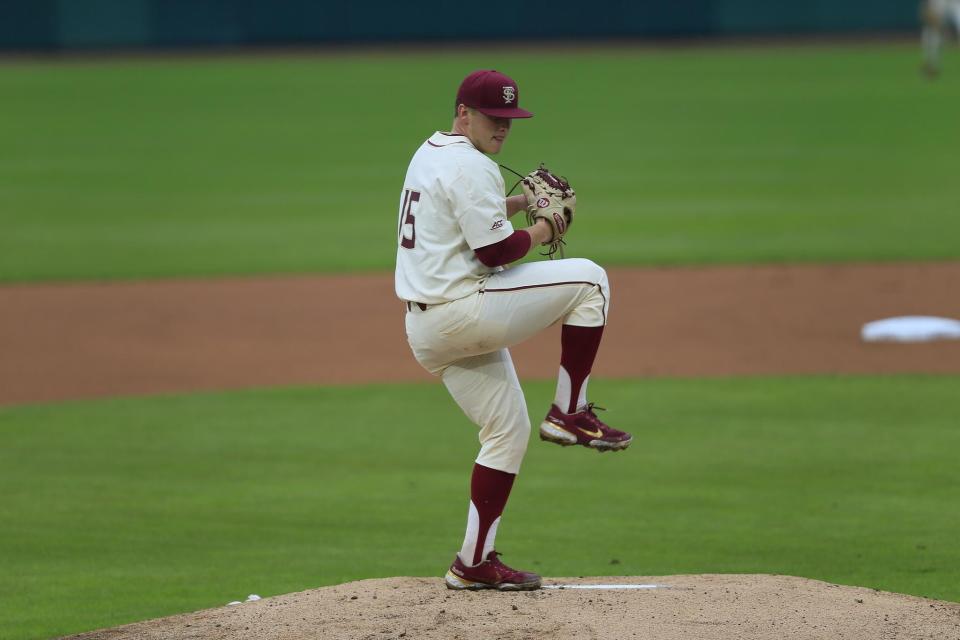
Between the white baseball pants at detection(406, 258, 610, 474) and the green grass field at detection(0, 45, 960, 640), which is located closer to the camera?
the white baseball pants at detection(406, 258, 610, 474)

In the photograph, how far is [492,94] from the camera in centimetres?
542

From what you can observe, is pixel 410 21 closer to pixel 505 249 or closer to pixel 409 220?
pixel 409 220

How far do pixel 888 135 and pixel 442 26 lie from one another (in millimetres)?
16192

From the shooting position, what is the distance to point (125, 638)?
5.59 metres

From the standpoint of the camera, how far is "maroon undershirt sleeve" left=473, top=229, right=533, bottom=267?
5.37 m

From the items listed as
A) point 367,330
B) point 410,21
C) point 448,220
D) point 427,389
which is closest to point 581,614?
point 448,220

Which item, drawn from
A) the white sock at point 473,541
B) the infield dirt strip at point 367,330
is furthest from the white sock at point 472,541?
the infield dirt strip at point 367,330

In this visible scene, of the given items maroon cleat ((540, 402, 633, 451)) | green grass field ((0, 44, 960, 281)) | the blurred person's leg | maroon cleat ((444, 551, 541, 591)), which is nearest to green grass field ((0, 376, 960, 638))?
Answer: maroon cleat ((444, 551, 541, 591))

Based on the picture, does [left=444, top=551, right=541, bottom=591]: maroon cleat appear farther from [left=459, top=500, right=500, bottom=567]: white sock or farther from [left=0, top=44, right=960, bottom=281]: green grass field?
[left=0, top=44, right=960, bottom=281]: green grass field

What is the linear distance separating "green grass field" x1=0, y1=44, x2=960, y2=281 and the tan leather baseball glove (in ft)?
31.5

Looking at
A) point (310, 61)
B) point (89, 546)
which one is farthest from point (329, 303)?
point (310, 61)

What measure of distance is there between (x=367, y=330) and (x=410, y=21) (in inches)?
1028

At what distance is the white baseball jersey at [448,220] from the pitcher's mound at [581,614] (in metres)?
1.17

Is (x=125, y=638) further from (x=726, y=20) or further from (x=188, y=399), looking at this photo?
(x=726, y=20)
